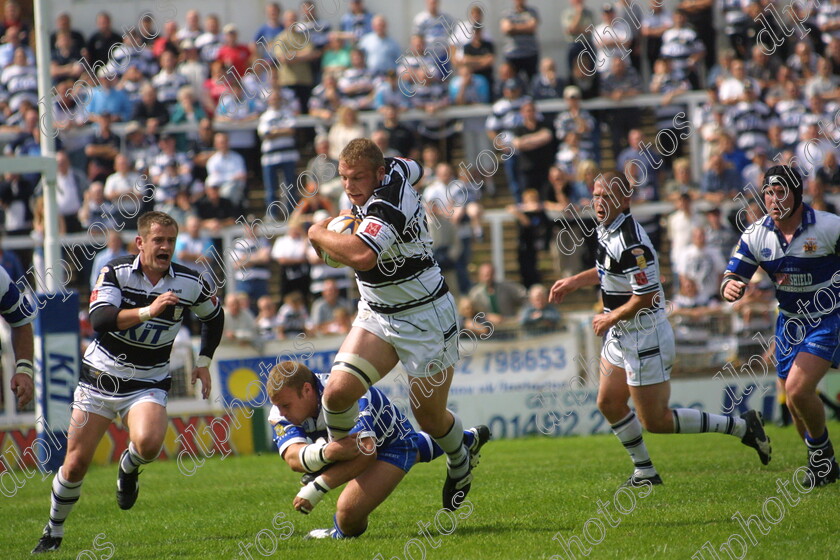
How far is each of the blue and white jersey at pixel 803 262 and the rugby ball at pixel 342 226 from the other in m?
3.39

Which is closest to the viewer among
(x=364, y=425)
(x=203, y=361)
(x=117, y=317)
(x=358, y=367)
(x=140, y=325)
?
(x=358, y=367)

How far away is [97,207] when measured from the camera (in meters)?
17.3

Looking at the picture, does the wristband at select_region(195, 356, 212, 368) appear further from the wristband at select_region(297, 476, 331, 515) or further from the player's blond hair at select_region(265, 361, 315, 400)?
the wristband at select_region(297, 476, 331, 515)

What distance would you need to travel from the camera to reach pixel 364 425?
721cm

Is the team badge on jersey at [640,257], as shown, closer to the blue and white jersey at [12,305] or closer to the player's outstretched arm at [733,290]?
the player's outstretched arm at [733,290]

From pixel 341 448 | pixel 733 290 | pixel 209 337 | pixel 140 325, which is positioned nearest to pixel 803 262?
pixel 733 290

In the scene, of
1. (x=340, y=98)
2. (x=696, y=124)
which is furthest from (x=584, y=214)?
(x=340, y=98)

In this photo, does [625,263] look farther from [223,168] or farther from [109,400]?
[223,168]

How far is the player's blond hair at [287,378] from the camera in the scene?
7.09 metres

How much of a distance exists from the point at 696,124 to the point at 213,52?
8.70 meters

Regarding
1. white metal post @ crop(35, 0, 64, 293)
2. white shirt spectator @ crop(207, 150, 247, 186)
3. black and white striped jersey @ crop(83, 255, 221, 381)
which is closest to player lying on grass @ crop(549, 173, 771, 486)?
black and white striped jersey @ crop(83, 255, 221, 381)

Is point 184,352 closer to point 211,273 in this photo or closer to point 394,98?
point 211,273

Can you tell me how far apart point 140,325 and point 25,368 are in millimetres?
900

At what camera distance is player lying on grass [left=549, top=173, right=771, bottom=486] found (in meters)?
8.45
